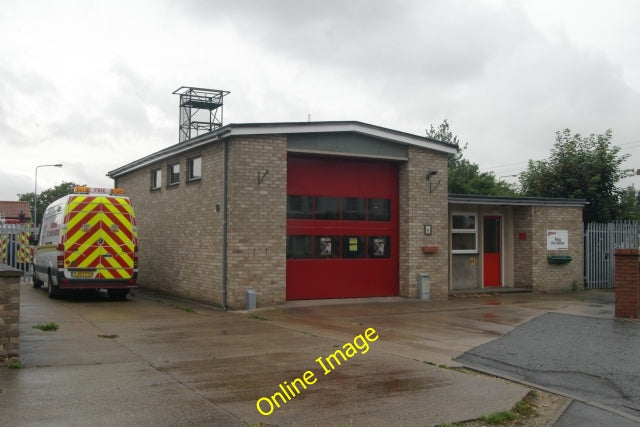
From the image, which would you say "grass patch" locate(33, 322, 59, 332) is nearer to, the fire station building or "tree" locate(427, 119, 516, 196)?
the fire station building

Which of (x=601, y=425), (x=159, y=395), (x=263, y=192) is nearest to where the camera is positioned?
(x=601, y=425)

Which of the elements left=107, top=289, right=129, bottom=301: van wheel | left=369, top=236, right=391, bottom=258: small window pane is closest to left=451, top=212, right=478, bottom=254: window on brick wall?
left=369, top=236, right=391, bottom=258: small window pane

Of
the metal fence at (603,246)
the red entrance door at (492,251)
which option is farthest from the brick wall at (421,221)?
the metal fence at (603,246)

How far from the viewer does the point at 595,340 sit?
32.7 ft

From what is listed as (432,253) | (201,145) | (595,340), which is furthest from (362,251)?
(595,340)

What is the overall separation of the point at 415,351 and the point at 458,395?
2.41 meters

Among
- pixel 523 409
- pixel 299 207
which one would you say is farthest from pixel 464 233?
pixel 523 409

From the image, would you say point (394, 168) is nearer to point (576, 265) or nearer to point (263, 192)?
point (263, 192)

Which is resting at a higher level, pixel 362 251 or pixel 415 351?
pixel 362 251

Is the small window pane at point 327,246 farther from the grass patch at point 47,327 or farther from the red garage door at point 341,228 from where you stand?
the grass patch at point 47,327

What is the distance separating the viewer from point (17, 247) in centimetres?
2073

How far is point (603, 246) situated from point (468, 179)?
14.8 m

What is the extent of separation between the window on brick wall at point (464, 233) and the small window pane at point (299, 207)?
5.09m

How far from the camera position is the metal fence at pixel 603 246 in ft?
64.5
